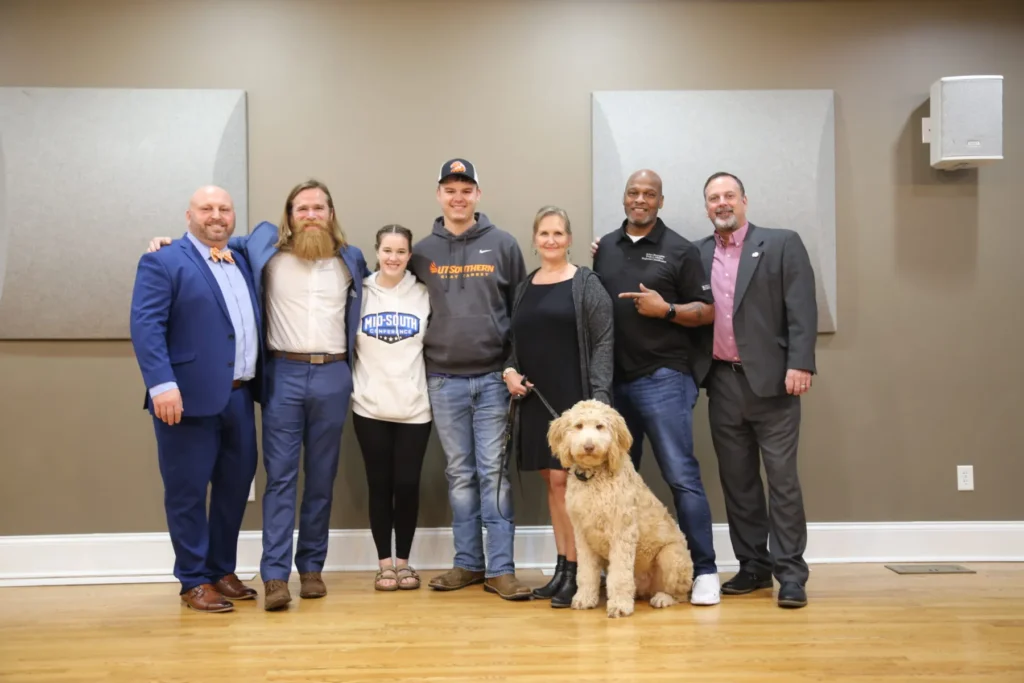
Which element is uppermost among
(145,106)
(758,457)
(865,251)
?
(145,106)

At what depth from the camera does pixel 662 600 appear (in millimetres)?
3361

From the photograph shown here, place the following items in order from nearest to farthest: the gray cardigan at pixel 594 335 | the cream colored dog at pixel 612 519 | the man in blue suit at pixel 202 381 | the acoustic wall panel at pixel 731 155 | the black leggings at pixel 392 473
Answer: the cream colored dog at pixel 612 519 < the man in blue suit at pixel 202 381 < the gray cardigan at pixel 594 335 < the black leggings at pixel 392 473 < the acoustic wall panel at pixel 731 155

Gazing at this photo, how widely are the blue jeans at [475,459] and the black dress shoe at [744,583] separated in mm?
926

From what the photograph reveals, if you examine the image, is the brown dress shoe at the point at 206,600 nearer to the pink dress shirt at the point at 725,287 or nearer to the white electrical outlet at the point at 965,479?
the pink dress shirt at the point at 725,287

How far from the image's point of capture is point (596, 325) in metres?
3.43

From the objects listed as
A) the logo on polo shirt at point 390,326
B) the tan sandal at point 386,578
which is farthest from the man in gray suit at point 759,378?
the tan sandal at point 386,578

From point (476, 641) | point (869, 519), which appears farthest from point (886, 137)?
point (476, 641)

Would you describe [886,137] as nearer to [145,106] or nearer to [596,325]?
[596,325]

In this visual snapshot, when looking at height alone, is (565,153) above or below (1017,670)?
above

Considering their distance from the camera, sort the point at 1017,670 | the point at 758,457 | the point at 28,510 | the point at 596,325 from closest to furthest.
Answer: the point at 1017,670 < the point at 596,325 < the point at 758,457 < the point at 28,510

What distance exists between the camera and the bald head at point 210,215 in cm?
346

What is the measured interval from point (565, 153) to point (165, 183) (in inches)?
76.9

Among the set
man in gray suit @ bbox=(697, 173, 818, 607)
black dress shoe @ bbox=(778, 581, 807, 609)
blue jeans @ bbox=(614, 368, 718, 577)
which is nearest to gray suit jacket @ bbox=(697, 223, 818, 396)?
man in gray suit @ bbox=(697, 173, 818, 607)

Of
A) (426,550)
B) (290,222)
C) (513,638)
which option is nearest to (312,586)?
(426,550)
